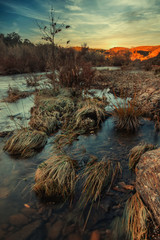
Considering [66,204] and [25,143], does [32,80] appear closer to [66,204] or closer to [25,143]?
[25,143]

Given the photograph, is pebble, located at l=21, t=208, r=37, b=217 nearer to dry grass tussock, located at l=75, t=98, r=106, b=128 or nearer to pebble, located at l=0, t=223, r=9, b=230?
pebble, located at l=0, t=223, r=9, b=230

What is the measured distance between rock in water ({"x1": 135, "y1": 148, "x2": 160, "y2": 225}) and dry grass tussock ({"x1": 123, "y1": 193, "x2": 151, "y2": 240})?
8 cm

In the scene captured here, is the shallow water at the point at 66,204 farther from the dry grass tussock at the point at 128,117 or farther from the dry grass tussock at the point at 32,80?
the dry grass tussock at the point at 32,80

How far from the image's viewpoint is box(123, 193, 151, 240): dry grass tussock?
158 centimetres

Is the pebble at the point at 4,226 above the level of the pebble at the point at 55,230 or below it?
below

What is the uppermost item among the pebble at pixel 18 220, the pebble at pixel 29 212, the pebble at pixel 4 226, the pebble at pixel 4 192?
the pebble at pixel 29 212

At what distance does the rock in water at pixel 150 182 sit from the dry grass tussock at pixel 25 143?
217cm

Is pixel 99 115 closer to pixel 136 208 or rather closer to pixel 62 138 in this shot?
pixel 62 138

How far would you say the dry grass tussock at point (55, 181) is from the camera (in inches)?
86.0

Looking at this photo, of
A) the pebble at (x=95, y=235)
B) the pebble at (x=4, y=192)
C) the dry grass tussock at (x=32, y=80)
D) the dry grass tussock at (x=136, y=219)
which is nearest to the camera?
the dry grass tussock at (x=136, y=219)

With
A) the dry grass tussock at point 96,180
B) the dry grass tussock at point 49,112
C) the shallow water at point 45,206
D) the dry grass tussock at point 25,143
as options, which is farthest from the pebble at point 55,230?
the dry grass tussock at point 49,112

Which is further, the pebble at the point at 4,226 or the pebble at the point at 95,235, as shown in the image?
the pebble at the point at 4,226

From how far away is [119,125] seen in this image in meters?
4.38

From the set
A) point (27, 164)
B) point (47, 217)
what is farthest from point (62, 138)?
point (47, 217)
